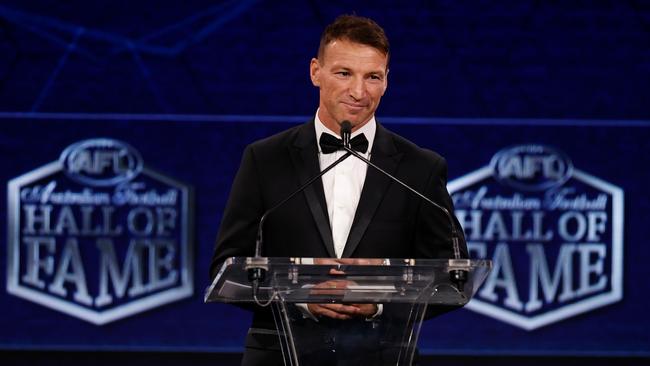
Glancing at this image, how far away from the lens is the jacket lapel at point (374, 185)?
2.46 meters

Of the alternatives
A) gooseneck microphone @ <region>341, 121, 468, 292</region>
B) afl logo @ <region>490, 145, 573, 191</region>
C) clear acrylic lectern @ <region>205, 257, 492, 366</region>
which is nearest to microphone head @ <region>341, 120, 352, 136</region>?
gooseneck microphone @ <region>341, 121, 468, 292</region>

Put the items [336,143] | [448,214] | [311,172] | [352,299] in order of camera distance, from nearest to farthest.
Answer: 1. [352,299]
2. [448,214]
3. [336,143]
4. [311,172]

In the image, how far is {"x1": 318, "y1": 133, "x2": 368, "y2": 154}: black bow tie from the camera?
97.6 inches

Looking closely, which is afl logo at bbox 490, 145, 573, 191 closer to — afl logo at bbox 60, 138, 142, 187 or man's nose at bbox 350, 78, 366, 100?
afl logo at bbox 60, 138, 142, 187

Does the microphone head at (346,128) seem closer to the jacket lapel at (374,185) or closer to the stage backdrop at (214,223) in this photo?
the jacket lapel at (374,185)

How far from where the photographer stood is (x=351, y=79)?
2.53 metres

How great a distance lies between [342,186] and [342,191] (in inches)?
0.6

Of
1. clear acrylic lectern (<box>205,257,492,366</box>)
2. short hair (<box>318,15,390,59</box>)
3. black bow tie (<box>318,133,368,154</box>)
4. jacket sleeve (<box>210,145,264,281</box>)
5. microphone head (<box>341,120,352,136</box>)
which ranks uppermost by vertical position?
short hair (<box>318,15,390,59</box>)

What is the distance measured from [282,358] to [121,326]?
237cm

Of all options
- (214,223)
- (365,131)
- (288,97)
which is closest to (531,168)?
(288,97)

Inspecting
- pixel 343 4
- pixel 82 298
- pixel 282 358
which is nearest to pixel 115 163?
pixel 82 298

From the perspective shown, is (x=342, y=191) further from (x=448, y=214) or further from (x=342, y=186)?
(x=448, y=214)

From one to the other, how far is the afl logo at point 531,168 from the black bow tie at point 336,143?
2.07m

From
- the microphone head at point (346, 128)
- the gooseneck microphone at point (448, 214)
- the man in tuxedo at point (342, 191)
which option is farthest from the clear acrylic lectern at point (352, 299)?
the microphone head at point (346, 128)
